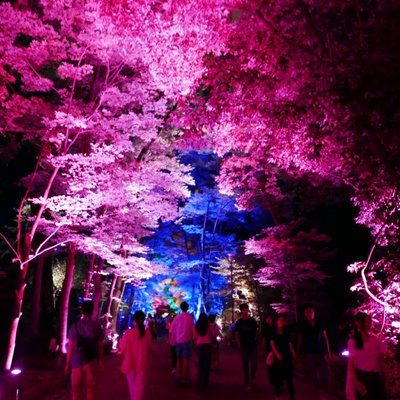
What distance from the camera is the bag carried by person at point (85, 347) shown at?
6.27m

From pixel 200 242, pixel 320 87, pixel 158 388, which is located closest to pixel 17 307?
pixel 158 388

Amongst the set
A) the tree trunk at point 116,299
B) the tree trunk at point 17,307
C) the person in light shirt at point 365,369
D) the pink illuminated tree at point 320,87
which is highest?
the pink illuminated tree at point 320,87

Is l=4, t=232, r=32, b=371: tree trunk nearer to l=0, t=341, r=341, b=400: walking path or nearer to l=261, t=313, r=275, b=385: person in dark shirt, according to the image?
l=0, t=341, r=341, b=400: walking path

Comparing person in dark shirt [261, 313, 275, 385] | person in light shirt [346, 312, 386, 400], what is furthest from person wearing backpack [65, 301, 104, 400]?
person in light shirt [346, 312, 386, 400]

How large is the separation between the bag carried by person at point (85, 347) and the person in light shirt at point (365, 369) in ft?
11.8

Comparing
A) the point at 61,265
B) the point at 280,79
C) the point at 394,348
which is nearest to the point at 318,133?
the point at 280,79

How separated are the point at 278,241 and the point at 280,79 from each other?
31.0 ft

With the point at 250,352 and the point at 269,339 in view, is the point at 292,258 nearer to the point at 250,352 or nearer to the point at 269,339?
the point at 250,352

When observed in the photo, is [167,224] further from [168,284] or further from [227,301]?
[227,301]

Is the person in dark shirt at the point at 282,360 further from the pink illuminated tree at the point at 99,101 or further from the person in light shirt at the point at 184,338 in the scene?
the pink illuminated tree at the point at 99,101

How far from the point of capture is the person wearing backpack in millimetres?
6277

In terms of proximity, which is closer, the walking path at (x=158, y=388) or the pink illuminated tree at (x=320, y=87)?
the pink illuminated tree at (x=320, y=87)

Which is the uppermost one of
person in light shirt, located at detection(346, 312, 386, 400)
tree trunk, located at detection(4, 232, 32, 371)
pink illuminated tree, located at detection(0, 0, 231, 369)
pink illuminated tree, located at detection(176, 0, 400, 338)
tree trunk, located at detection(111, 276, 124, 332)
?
pink illuminated tree, located at detection(0, 0, 231, 369)

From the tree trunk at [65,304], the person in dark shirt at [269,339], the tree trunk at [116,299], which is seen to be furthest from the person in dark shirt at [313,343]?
the tree trunk at [116,299]
